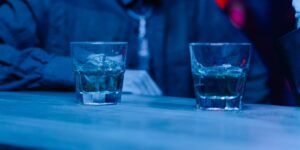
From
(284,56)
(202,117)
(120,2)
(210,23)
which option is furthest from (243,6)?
(202,117)

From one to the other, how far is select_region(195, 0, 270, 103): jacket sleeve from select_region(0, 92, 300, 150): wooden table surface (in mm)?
1239

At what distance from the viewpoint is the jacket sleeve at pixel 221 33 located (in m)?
2.07

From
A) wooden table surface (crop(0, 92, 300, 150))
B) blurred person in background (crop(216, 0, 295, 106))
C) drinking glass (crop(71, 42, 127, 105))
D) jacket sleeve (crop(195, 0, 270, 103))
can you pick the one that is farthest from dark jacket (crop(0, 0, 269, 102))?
wooden table surface (crop(0, 92, 300, 150))

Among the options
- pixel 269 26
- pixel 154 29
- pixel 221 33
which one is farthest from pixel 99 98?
pixel 269 26

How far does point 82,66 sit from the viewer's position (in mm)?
898

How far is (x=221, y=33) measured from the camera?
83.9 inches

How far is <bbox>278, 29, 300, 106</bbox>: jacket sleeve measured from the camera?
833 millimetres

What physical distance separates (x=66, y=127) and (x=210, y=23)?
161cm

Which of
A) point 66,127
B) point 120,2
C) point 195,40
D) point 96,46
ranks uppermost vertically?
point 120,2

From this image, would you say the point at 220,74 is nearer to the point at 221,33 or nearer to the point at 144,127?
the point at 144,127

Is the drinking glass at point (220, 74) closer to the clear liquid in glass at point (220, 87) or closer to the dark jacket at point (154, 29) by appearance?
the clear liquid in glass at point (220, 87)

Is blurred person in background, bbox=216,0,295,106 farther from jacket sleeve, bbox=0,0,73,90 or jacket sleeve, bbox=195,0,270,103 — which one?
jacket sleeve, bbox=0,0,73,90

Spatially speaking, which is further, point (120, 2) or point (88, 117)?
point (120, 2)

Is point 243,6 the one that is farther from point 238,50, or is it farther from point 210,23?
point 238,50
